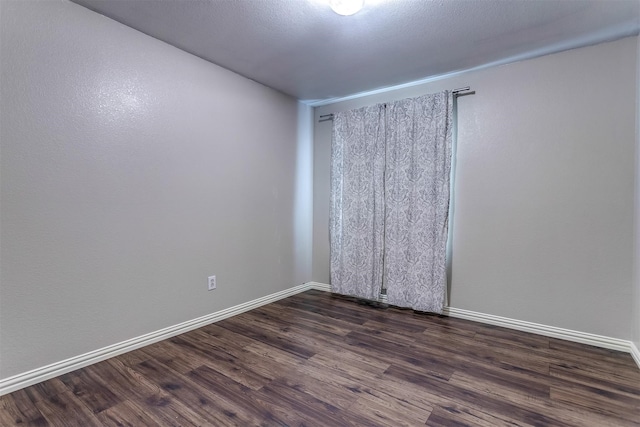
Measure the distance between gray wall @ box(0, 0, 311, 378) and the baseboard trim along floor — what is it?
0.16 ft

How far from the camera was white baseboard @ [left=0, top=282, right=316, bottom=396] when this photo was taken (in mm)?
1755

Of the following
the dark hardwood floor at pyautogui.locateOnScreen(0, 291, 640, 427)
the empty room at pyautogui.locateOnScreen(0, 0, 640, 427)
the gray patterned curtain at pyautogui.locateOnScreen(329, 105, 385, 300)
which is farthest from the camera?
the gray patterned curtain at pyautogui.locateOnScreen(329, 105, 385, 300)

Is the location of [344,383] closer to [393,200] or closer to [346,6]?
[393,200]

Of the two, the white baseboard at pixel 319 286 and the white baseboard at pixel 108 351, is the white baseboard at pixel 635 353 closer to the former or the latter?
the white baseboard at pixel 319 286

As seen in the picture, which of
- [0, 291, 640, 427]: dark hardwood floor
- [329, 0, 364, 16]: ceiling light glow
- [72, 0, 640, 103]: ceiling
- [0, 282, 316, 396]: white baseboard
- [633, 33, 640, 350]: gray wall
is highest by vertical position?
[72, 0, 640, 103]: ceiling

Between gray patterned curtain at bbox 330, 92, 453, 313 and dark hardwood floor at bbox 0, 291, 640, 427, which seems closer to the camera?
dark hardwood floor at bbox 0, 291, 640, 427

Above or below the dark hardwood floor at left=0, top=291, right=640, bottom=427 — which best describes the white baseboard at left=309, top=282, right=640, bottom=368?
above

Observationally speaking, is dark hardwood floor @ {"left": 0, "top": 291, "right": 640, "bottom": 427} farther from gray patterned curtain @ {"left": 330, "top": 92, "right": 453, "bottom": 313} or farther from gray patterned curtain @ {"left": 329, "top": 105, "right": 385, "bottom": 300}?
gray patterned curtain @ {"left": 329, "top": 105, "right": 385, "bottom": 300}

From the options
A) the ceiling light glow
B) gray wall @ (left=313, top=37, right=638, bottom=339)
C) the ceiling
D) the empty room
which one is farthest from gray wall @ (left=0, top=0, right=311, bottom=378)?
gray wall @ (left=313, top=37, right=638, bottom=339)

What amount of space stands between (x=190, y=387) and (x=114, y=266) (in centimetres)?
98

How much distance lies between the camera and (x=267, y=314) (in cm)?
300

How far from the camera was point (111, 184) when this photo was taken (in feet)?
6.93

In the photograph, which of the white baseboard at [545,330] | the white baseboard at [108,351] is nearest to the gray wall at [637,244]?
the white baseboard at [545,330]

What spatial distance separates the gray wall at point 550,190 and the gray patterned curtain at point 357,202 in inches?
30.2
